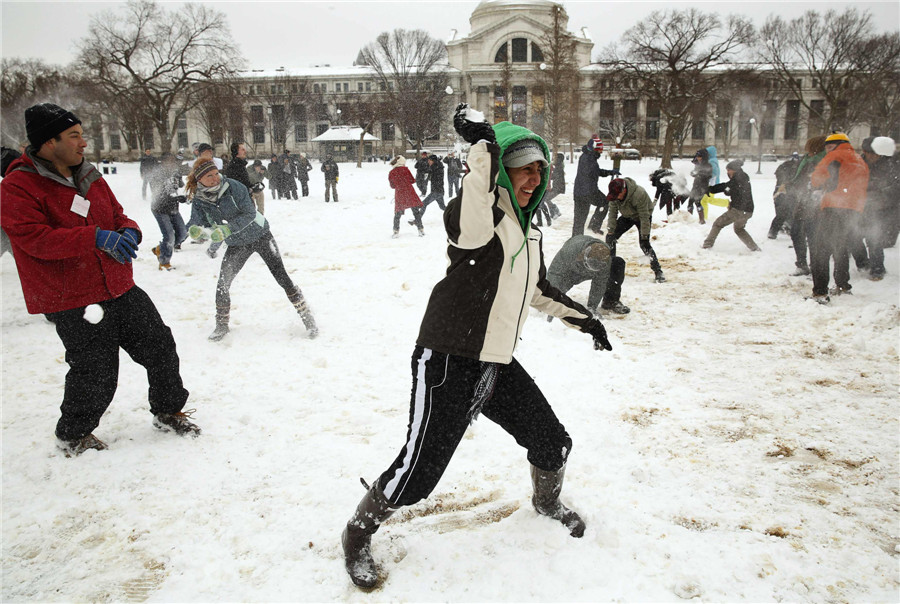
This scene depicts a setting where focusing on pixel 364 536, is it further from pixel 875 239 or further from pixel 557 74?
pixel 557 74

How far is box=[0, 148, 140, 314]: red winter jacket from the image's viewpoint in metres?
2.88

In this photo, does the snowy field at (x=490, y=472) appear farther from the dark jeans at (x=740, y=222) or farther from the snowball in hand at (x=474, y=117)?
the dark jeans at (x=740, y=222)

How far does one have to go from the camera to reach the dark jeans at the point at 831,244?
6262 millimetres

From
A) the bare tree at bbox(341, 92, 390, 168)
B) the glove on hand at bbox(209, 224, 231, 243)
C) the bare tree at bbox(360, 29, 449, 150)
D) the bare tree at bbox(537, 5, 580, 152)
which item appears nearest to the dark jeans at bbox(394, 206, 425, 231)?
the glove on hand at bbox(209, 224, 231, 243)

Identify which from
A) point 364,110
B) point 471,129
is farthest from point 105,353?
point 364,110

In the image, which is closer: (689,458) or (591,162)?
(689,458)

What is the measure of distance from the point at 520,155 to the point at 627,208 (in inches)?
225

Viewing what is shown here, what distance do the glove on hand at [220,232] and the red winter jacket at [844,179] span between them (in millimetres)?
6857

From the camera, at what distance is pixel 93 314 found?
3.10 metres

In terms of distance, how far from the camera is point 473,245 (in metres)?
2.02

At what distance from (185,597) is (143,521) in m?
0.70

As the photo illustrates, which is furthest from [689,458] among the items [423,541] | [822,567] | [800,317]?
[800,317]

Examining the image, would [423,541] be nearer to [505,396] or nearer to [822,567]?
[505,396]

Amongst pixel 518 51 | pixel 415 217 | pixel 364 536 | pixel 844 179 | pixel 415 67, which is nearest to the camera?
pixel 364 536
